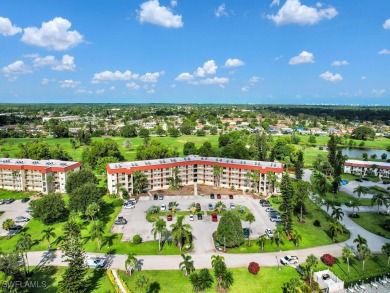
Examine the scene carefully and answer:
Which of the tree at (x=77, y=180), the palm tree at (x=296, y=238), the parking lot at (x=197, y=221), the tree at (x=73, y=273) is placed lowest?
the parking lot at (x=197, y=221)

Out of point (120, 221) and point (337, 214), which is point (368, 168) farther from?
point (120, 221)

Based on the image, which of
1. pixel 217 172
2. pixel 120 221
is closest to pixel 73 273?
pixel 120 221

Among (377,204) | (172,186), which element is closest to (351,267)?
(377,204)

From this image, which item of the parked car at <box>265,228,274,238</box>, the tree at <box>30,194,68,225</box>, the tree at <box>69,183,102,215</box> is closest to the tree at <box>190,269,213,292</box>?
the parked car at <box>265,228,274,238</box>

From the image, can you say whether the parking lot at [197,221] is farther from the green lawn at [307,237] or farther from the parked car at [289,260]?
the parked car at [289,260]

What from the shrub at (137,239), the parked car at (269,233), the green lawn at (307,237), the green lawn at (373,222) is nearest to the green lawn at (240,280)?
the green lawn at (307,237)

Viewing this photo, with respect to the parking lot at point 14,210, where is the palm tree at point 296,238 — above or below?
above
